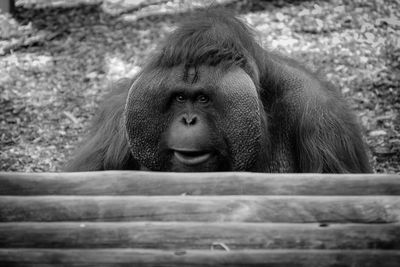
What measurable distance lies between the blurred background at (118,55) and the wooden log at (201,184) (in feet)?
9.83

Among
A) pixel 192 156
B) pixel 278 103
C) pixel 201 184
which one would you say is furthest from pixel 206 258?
pixel 278 103

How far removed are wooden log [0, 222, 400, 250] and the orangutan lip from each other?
1337 mm

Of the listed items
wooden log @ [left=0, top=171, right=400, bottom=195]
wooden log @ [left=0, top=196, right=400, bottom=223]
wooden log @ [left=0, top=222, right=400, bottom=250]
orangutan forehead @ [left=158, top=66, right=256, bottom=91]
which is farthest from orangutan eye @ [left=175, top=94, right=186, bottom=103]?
wooden log @ [left=0, top=222, right=400, bottom=250]

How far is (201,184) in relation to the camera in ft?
7.83

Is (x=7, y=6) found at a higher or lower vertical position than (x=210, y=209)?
lower

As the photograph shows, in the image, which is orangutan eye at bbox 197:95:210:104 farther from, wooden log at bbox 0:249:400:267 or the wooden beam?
the wooden beam

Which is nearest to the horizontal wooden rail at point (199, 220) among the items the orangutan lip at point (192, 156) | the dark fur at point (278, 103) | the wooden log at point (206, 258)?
the wooden log at point (206, 258)

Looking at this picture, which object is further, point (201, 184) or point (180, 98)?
point (180, 98)

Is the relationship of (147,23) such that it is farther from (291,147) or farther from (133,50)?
(291,147)

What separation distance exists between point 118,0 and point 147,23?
0.66 meters

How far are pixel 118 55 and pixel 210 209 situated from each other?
16.3ft

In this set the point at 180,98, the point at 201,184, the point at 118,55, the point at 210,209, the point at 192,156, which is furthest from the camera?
the point at 118,55

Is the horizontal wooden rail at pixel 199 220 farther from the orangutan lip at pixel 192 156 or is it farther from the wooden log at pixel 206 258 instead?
the orangutan lip at pixel 192 156

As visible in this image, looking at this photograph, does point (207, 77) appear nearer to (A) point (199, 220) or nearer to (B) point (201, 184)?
(B) point (201, 184)
